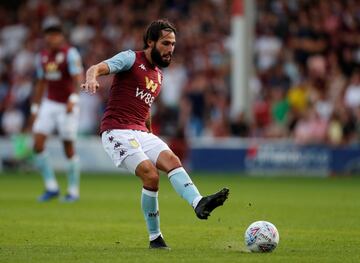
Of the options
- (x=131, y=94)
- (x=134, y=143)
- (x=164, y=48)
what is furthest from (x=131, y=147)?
(x=164, y=48)

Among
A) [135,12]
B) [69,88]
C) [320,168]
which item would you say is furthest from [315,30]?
[69,88]

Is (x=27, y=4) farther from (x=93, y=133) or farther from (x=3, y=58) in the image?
(x=93, y=133)

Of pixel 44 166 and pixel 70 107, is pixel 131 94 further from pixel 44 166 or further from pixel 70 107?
pixel 44 166

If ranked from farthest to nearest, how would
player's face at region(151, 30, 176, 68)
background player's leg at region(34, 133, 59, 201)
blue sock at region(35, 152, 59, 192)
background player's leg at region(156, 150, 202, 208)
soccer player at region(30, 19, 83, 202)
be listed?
Result: blue sock at region(35, 152, 59, 192) → background player's leg at region(34, 133, 59, 201) → soccer player at region(30, 19, 83, 202) → player's face at region(151, 30, 176, 68) → background player's leg at region(156, 150, 202, 208)

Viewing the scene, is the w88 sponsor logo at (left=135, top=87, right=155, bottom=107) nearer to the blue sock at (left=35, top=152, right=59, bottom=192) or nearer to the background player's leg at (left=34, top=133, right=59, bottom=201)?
the background player's leg at (left=34, top=133, right=59, bottom=201)

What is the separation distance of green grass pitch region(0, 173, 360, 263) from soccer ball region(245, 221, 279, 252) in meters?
0.17

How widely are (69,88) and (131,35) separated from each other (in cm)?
1235

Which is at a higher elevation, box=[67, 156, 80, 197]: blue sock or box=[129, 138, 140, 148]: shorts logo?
box=[129, 138, 140, 148]: shorts logo

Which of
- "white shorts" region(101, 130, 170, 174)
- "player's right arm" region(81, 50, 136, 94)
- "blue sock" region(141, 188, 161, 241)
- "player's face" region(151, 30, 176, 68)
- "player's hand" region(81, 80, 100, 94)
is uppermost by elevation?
"player's face" region(151, 30, 176, 68)

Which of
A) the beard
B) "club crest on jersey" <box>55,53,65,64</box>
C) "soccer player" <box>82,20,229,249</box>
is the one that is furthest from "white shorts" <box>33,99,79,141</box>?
the beard

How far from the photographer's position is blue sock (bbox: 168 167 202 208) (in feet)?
31.8

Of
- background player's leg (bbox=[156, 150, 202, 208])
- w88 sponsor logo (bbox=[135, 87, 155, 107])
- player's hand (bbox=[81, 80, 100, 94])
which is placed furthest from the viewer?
w88 sponsor logo (bbox=[135, 87, 155, 107])

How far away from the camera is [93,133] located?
28.5 meters

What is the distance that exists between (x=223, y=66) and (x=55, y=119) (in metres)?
12.0
